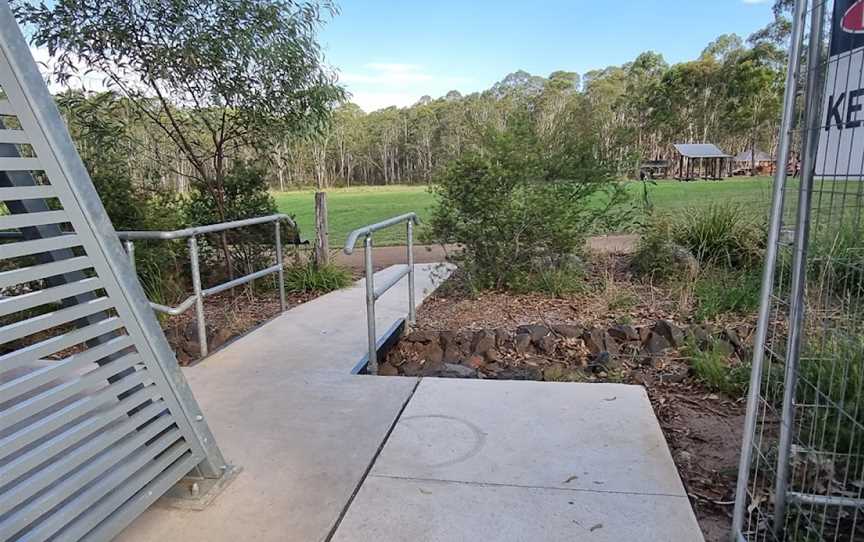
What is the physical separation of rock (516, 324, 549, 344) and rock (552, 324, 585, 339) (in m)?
0.08

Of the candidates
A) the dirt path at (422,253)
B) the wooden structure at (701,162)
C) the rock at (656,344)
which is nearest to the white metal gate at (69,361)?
the rock at (656,344)

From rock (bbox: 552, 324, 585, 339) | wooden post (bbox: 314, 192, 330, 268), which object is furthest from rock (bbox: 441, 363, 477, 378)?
wooden post (bbox: 314, 192, 330, 268)

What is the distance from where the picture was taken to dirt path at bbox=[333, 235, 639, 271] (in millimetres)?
7797

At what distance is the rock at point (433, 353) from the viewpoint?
4.05m

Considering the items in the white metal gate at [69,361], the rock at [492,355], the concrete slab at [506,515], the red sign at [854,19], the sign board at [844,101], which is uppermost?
the red sign at [854,19]

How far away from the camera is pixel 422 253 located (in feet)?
30.1

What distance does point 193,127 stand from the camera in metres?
5.94

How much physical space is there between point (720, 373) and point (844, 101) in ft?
7.11

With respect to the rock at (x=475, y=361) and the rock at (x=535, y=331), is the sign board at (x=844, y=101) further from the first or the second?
the rock at (x=535, y=331)

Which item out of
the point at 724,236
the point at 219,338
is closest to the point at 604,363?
the point at 219,338

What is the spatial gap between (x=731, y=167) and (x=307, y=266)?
4623cm

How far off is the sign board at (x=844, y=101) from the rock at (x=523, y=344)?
108 inches

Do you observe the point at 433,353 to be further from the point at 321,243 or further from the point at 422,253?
the point at 422,253

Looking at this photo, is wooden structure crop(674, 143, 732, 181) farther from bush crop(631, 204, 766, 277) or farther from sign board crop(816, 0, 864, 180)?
sign board crop(816, 0, 864, 180)
